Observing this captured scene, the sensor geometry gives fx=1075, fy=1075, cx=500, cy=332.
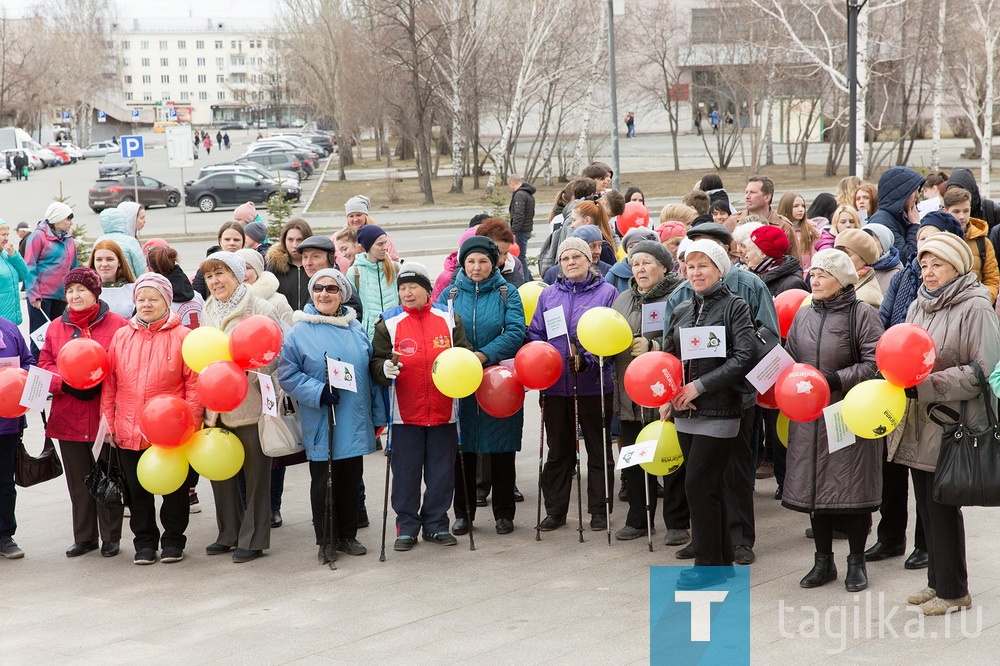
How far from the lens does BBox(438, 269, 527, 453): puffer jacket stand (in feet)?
23.6

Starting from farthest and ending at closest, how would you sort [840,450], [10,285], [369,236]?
[10,285]
[369,236]
[840,450]

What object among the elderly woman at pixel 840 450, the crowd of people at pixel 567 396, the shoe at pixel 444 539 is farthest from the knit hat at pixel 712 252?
the shoe at pixel 444 539

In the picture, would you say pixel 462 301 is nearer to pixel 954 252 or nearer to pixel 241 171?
pixel 954 252

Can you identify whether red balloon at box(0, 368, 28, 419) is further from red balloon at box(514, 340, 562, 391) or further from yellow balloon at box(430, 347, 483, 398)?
red balloon at box(514, 340, 562, 391)

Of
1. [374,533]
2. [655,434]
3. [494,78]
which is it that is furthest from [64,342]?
[494,78]

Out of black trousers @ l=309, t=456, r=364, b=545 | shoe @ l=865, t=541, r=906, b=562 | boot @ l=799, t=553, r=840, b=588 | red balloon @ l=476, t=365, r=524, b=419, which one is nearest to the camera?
boot @ l=799, t=553, r=840, b=588

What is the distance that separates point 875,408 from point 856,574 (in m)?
1.05

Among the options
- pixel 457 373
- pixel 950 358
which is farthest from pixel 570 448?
pixel 950 358

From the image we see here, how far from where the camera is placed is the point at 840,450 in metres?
5.82

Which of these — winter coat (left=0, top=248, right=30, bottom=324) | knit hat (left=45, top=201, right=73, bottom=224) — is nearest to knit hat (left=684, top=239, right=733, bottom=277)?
winter coat (left=0, top=248, right=30, bottom=324)

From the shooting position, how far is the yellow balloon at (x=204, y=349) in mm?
6594

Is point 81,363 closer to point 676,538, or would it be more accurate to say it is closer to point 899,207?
point 676,538

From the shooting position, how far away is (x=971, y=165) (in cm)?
4112

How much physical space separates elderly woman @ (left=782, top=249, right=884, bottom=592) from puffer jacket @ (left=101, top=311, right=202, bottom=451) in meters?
3.68
